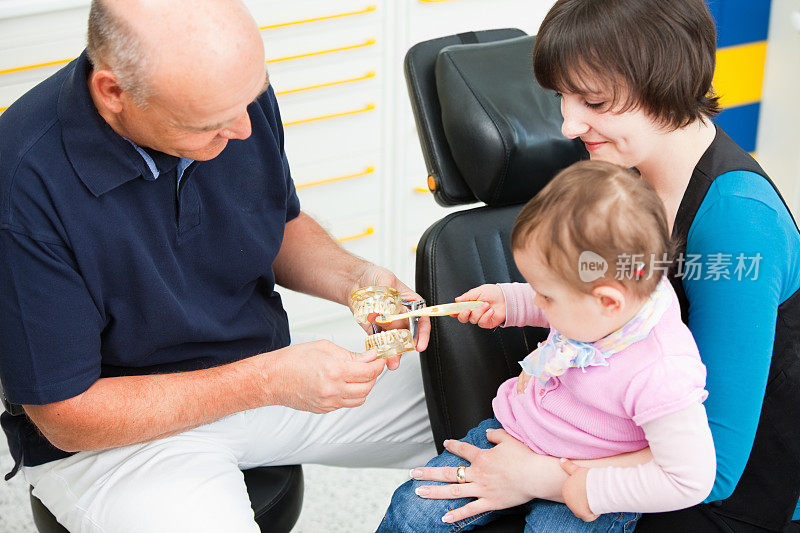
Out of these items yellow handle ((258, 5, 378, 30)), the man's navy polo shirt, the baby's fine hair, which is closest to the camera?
the baby's fine hair

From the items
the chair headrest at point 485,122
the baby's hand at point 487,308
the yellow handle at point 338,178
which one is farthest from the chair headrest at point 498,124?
the yellow handle at point 338,178

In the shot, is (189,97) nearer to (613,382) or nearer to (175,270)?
(175,270)

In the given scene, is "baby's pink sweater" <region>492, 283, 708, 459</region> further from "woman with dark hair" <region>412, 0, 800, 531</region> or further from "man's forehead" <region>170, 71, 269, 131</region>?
"man's forehead" <region>170, 71, 269, 131</region>

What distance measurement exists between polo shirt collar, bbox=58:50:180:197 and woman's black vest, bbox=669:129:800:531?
2.66 ft

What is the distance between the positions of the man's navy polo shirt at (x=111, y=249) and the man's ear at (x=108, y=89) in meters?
0.04

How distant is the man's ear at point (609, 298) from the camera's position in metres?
1.06

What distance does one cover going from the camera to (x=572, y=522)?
1226mm

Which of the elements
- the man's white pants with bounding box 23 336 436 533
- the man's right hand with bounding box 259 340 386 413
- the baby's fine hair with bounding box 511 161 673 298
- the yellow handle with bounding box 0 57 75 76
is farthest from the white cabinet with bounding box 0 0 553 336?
the baby's fine hair with bounding box 511 161 673 298

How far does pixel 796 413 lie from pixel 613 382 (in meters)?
0.33

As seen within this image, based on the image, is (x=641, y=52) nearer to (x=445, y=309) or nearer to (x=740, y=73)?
(x=445, y=309)

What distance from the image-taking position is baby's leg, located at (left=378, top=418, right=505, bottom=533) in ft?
4.31

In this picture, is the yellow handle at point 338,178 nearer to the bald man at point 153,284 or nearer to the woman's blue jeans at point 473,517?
the bald man at point 153,284

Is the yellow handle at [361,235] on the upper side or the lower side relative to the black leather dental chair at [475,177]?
lower
